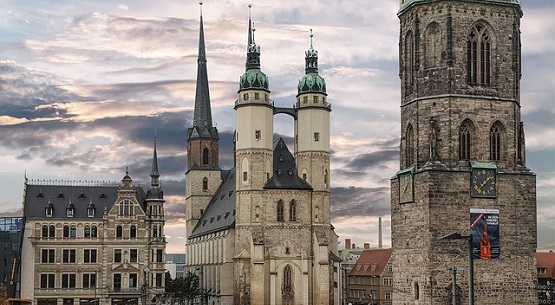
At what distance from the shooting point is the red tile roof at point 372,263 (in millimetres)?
135375

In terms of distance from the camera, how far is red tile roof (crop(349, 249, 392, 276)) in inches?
5330

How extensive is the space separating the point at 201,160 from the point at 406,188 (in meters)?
83.1

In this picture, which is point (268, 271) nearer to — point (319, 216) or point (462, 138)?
point (319, 216)

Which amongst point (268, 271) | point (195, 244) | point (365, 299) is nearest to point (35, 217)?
point (268, 271)

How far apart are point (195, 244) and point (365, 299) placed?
87.1ft

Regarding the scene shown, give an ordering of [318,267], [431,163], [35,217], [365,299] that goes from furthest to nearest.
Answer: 1. [365,299]
2. [318,267]
3. [35,217]
4. [431,163]

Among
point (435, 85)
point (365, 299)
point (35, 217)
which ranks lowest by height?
point (365, 299)

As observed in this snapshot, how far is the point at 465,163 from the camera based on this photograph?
63.7 m

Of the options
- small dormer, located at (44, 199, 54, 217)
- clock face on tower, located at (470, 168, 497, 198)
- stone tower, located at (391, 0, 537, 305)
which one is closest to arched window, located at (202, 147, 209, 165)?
small dormer, located at (44, 199, 54, 217)

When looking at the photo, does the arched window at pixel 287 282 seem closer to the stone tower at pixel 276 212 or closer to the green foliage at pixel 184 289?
the stone tower at pixel 276 212

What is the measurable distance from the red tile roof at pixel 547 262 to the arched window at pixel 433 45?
62.7m

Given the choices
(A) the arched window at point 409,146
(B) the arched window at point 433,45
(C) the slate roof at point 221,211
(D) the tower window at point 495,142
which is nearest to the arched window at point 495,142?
(D) the tower window at point 495,142

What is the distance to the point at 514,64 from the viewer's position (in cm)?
6538

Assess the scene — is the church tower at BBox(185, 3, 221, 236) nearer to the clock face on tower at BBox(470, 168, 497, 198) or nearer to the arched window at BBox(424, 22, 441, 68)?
the arched window at BBox(424, 22, 441, 68)
